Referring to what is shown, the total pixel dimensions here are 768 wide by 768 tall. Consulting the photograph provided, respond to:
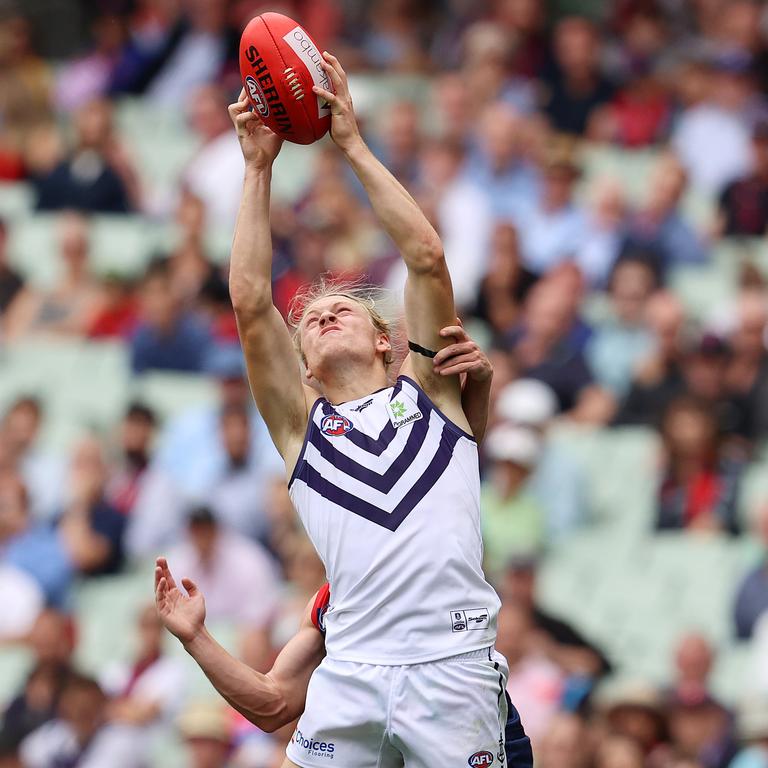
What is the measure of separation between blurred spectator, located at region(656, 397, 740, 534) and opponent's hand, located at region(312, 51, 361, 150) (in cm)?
509

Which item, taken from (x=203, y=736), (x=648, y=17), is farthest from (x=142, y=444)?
(x=648, y=17)

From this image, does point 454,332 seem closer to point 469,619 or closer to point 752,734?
point 469,619

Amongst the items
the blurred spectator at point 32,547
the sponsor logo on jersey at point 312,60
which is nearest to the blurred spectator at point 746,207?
the blurred spectator at point 32,547

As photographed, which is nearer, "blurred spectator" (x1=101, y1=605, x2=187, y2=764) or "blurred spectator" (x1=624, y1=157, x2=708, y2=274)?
"blurred spectator" (x1=101, y1=605, x2=187, y2=764)

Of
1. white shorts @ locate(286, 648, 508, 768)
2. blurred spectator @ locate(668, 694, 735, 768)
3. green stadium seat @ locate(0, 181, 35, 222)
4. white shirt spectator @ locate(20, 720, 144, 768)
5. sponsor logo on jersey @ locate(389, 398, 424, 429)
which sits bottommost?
white shirt spectator @ locate(20, 720, 144, 768)

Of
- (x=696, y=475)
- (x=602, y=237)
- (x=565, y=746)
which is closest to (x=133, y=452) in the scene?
(x=602, y=237)

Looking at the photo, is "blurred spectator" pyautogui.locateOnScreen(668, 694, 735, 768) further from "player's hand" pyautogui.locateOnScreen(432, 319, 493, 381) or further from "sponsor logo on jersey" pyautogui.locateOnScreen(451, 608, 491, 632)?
"player's hand" pyautogui.locateOnScreen(432, 319, 493, 381)

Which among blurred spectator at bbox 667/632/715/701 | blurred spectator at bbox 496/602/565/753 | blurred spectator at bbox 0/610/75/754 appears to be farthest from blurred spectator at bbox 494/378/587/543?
blurred spectator at bbox 0/610/75/754

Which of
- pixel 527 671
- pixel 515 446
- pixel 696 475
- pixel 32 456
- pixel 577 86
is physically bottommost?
pixel 527 671

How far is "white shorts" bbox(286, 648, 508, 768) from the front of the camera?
5352mm

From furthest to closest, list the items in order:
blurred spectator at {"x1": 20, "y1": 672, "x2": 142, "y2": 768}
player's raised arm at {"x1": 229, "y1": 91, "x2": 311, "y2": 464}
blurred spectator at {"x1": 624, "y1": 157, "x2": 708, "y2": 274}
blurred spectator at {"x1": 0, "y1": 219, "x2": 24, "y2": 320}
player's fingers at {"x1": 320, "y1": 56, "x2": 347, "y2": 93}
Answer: blurred spectator at {"x1": 0, "y1": 219, "x2": 24, "y2": 320}
blurred spectator at {"x1": 624, "y1": 157, "x2": 708, "y2": 274}
blurred spectator at {"x1": 20, "y1": 672, "x2": 142, "y2": 768}
player's fingers at {"x1": 320, "y1": 56, "x2": 347, "y2": 93}
player's raised arm at {"x1": 229, "y1": 91, "x2": 311, "y2": 464}

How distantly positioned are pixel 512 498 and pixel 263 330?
520 centimetres

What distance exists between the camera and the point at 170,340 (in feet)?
41.6

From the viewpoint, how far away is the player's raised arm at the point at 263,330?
18.9ft
